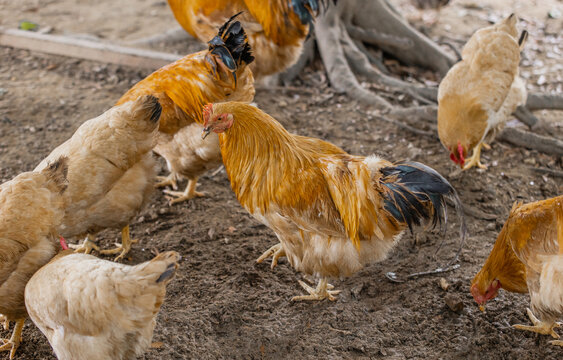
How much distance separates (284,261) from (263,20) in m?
2.60

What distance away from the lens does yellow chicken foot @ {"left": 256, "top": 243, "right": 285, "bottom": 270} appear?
4.02 metres

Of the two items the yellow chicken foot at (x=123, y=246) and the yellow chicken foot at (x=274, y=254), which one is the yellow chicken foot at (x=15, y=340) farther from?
the yellow chicken foot at (x=274, y=254)

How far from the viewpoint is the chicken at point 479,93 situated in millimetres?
4793

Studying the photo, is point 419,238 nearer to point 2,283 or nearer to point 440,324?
point 440,324

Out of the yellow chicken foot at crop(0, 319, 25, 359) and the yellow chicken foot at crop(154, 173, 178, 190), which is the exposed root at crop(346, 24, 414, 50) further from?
the yellow chicken foot at crop(0, 319, 25, 359)

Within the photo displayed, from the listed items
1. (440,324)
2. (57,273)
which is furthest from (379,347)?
(57,273)

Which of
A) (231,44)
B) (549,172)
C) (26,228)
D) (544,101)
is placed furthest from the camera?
(544,101)

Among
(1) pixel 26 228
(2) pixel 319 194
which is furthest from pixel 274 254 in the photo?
(1) pixel 26 228

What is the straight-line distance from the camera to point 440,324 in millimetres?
3555

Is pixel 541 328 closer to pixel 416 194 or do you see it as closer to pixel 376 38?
pixel 416 194

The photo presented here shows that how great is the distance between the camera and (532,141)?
545 centimetres

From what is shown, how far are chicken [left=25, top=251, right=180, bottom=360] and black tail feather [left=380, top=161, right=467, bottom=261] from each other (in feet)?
4.82

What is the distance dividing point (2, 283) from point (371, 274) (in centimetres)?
263

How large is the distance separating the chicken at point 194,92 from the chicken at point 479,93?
6.56ft
